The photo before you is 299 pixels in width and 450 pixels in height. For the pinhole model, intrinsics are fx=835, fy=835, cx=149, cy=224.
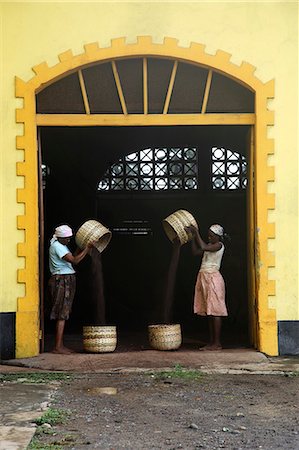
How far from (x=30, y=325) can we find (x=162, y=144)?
5.85m

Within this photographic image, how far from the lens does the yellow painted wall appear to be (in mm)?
10141

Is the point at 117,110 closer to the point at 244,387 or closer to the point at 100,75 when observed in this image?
the point at 100,75

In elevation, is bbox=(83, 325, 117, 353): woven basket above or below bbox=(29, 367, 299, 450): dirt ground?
above

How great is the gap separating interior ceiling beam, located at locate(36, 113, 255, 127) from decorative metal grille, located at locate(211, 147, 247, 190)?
14.9ft

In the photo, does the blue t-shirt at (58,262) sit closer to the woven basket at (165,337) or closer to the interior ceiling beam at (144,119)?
the woven basket at (165,337)

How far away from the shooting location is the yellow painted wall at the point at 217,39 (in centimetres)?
1014

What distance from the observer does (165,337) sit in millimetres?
10117

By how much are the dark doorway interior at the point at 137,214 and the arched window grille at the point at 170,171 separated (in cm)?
12

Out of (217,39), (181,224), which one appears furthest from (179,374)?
(217,39)

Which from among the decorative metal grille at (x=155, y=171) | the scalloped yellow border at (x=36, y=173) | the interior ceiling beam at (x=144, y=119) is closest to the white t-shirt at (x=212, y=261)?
the scalloped yellow border at (x=36, y=173)

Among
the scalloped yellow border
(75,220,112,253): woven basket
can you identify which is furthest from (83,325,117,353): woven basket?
(75,220,112,253): woven basket

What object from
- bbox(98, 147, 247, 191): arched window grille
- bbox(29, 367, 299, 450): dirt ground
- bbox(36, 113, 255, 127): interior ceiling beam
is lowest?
bbox(29, 367, 299, 450): dirt ground

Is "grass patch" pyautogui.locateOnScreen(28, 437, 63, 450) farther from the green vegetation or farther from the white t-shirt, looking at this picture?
the white t-shirt

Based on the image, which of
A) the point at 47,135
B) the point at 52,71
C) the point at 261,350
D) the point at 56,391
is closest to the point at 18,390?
the point at 56,391
